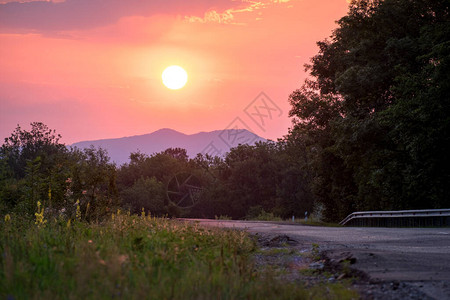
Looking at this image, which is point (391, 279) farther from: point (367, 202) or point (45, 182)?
point (367, 202)

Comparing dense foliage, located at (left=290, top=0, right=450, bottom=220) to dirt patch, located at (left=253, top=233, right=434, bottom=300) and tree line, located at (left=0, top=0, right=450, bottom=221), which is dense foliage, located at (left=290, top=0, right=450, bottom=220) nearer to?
tree line, located at (left=0, top=0, right=450, bottom=221)

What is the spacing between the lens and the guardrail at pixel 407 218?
2289 cm

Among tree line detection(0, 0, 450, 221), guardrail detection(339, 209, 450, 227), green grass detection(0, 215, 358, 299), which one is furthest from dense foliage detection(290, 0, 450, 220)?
green grass detection(0, 215, 358, 299)

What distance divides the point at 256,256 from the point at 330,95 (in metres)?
27.4

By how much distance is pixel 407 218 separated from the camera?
25.3 metres

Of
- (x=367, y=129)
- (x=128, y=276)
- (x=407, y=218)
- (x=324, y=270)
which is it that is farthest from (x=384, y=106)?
(x=128, y=276)

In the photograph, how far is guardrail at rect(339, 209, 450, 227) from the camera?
2289 centimetres

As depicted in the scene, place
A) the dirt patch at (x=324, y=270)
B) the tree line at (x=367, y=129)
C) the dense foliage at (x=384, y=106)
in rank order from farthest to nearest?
the dense foliage at (x=384, y=106)
the tree line at (x=367, y=129)
the dirt patch at (x=324, y=270)

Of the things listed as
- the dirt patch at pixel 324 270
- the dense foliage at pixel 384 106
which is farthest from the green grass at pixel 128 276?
the dense foliage at pixel 384 106

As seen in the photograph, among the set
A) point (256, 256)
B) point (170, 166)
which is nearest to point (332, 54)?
point (256, 256)

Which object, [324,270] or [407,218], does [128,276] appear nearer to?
[324,270]

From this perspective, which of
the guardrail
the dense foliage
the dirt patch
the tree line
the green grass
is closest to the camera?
the green grass

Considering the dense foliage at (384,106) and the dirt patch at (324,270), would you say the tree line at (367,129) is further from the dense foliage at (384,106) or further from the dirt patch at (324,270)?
the dirt patch at (324,270)

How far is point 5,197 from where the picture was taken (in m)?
19.8
